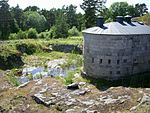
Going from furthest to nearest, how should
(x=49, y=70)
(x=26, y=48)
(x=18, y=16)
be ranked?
(x=18, y=16), (x=26, y=48), (x=49, y=70)

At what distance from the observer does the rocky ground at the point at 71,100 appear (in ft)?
46.3

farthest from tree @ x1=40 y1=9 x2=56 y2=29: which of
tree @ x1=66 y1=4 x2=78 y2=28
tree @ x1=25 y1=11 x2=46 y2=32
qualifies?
tree @ x1=25 y1=11 x2=46 y2=32

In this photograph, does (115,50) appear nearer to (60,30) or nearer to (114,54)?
(114,54)

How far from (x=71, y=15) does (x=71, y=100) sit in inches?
2837

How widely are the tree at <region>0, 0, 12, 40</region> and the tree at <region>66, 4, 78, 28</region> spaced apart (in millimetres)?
23737

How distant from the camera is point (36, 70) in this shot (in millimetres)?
28375

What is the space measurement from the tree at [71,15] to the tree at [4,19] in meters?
23.7

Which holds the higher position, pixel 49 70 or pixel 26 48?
pixel 26 48

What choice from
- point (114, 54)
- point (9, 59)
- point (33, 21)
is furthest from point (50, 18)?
point (114, 54)

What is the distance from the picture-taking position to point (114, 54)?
21781mm

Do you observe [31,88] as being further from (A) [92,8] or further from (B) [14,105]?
(A) [92,8]

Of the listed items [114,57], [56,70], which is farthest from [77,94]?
[56,70]

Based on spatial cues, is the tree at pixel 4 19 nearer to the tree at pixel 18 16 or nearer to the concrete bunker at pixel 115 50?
the tree at pixel 18 16

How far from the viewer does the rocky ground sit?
1411 centimetres
